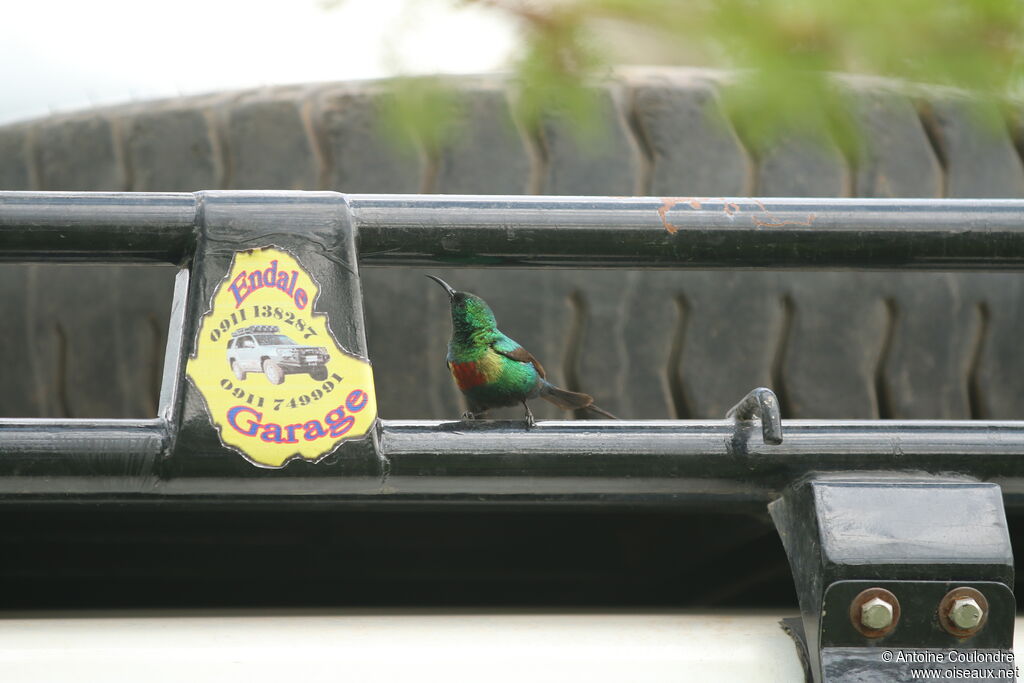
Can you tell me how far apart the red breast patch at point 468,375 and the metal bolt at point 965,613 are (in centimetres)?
50

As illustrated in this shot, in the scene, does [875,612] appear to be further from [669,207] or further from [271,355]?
[271,355]

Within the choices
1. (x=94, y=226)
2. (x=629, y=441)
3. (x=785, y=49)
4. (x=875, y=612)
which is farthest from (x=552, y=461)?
(x=785, y=49)

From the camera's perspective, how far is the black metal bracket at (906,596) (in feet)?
3.07

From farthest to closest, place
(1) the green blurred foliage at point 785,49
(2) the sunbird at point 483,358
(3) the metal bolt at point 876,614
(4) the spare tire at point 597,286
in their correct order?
(1) the green blurred foliage at point 785,49, (4) the spare tire at point 597,286, (2) the sunbird at point 483,358, (3) the metal bolt at point 876,614

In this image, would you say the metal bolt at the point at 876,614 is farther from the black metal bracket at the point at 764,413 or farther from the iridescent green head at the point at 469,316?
the iridescent green head at the point at 469,316

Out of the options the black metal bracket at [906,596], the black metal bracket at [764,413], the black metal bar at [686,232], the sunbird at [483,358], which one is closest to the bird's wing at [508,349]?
the sunbird at [483,358]

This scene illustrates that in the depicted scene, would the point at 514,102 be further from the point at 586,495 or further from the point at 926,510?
the point at 926,510

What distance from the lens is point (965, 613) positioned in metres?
0.94

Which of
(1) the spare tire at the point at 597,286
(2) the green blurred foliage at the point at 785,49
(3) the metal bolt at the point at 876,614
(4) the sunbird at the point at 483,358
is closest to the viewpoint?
(3) the metal bolt at the point at 876,614

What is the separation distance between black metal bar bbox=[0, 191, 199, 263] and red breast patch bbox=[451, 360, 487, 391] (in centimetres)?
31

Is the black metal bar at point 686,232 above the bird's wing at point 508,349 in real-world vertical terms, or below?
above

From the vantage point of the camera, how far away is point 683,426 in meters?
1.04

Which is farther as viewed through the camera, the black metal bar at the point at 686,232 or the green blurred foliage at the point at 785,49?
the green blurred foliage at the point at 785,49

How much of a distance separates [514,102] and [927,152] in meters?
0.71
